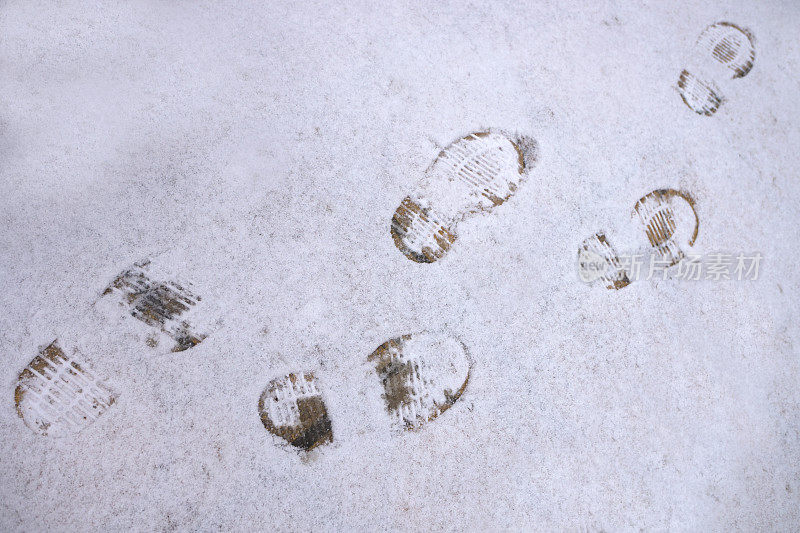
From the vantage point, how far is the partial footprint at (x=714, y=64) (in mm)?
1021

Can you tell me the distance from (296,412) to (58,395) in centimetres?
45

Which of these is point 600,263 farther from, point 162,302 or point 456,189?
point 162,302

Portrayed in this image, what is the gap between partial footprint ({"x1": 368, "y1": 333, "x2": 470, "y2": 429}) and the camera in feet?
2.75

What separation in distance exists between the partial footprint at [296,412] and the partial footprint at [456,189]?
0.34 metres

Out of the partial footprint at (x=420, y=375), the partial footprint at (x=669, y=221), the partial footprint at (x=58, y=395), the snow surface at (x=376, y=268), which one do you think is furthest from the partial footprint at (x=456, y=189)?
the partial footprint at (x=58, y=395)

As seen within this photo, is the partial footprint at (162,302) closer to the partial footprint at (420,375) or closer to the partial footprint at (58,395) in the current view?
the partial footprint at (58,395)

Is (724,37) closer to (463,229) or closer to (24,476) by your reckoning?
(463,229)

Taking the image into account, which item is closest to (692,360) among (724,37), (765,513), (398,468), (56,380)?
(765,513)

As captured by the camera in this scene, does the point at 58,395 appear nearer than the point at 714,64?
Yes

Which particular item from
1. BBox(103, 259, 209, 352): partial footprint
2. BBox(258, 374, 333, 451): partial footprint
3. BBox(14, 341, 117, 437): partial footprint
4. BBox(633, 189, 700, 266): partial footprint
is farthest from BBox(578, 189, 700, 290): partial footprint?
BBox(14, 341, 117, 437): partial footprint

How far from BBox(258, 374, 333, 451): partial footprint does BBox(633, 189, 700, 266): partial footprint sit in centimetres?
79

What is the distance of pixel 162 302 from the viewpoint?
0.85 metres

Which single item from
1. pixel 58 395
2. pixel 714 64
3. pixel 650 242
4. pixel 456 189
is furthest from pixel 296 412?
pixel 714 64

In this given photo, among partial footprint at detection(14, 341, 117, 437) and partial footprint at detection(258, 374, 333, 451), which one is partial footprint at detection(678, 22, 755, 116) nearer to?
partial footprint at detection(258, 374, 333, 451)
